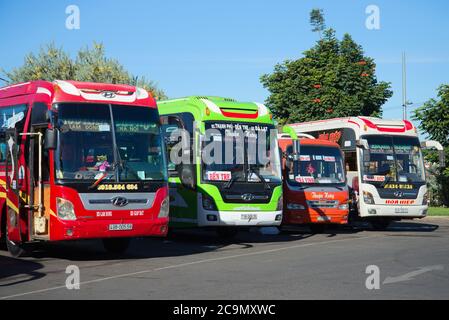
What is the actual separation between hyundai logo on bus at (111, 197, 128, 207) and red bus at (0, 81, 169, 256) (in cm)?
2

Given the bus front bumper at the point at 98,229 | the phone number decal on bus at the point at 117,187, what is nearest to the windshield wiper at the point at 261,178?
the bus front bumper at the point at 98,229

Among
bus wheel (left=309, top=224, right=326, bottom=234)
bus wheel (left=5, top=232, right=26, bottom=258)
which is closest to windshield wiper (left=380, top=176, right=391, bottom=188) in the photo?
bus wheel (left=309, top=224, right=326, bottom=234)

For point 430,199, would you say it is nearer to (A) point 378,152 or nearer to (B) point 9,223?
(A) point 378,152

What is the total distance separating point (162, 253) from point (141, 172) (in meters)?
2.49

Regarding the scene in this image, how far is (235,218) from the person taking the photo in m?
17.6

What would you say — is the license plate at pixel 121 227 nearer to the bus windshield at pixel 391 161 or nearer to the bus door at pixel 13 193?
the bus door at pixel 13 193

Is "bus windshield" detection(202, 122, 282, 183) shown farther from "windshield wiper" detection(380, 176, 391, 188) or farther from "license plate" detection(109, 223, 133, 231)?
"windshield wiper" detection(380, 176, 391, 188)

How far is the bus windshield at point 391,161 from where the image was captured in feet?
74.2

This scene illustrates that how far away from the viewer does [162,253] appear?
16391 mm

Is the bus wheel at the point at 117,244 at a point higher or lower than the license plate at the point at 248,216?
lower

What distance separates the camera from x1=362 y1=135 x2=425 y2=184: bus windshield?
2262 cm

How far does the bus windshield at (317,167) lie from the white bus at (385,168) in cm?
99

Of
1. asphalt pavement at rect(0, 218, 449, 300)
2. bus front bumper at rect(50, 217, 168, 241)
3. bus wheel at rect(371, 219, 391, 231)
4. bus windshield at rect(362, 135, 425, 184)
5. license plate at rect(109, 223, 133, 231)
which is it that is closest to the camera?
asphalt pavement at rect(0, 218, 449, 300)
